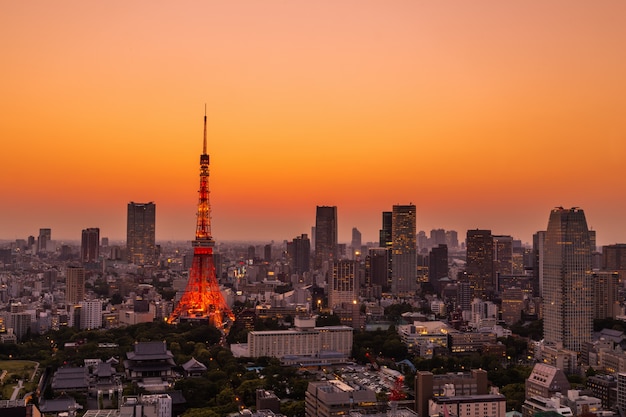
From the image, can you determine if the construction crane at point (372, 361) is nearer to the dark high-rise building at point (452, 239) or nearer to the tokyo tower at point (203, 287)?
the tokyo tower at point (203, 287)

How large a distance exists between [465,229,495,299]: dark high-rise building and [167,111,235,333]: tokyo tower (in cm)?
1552

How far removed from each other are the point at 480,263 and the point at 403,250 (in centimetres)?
809

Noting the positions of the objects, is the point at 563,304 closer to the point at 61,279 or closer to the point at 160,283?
the point at 160,283

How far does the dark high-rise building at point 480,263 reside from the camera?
1499 inches

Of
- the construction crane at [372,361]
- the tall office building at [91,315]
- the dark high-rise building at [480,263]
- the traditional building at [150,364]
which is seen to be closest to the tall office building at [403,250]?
the dark high-rise building at [480,263]

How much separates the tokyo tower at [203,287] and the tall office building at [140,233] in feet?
121

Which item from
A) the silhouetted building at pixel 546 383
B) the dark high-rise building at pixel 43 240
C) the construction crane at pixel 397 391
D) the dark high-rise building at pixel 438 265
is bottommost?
the construction crane at pixel 397 391

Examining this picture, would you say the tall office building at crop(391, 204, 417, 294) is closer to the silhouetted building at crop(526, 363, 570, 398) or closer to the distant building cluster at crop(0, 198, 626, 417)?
the distant building cluster at crop(0, 198, 626, 417)

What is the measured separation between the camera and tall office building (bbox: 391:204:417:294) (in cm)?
4484

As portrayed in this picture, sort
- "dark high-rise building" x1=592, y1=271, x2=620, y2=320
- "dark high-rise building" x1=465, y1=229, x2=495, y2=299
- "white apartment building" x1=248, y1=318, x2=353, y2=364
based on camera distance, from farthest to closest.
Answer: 1. "dark high-rise building" x1=465, y1=229, x2=495, y2=299
2. "dark high-rise building" x1=592, y1=271, x2=620, y2=320
3. "white apartment building" x1=248, y1=318, x2=353, y2=364

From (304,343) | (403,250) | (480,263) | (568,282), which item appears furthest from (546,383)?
(403,250)

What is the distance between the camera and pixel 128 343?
21734 mm

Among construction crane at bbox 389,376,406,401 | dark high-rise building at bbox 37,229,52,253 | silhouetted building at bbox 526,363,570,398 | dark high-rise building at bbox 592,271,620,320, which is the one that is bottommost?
construction crane at bbox 389,376,406,401

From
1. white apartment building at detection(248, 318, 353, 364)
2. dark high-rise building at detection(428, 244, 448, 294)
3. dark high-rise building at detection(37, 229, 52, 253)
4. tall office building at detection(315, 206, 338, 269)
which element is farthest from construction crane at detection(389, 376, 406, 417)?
dark high-rise building at detection(37, 229, 52, 253)
